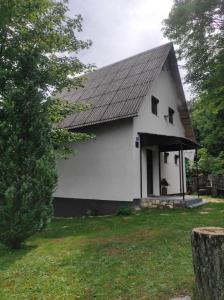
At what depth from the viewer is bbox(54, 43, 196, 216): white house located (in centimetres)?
1227

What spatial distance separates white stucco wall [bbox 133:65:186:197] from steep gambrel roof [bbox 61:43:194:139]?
0.80 meters

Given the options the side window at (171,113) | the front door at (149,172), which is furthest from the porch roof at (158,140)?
the side window at (171,113)

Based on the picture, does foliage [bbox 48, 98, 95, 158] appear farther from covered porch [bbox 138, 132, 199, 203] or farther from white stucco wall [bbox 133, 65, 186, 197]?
covered porch [bbox 138, 132, 199, 203]

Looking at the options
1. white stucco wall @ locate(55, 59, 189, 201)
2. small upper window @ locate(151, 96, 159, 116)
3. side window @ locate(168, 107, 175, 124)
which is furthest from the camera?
side window @ locate(168, 107, 175, 124)

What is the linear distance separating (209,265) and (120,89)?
1080cm

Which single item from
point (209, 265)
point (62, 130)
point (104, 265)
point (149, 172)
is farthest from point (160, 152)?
point (209, 265)

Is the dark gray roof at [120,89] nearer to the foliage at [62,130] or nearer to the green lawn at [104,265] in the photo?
the foliage at [62,130]

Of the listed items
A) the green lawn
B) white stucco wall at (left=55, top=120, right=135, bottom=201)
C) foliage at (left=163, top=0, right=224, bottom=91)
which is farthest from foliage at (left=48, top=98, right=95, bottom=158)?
foliage at (left=163, top=0, right=224, bottom=91)

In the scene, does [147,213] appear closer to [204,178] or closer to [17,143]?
[17,143]

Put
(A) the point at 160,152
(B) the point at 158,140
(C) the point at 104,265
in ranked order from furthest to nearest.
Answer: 1. (A) the point at 160,152
2. (B) the point at 158,140
3. (C) the point at 104,265

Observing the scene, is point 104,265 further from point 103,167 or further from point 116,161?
point 103,167

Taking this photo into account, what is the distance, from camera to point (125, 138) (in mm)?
12367

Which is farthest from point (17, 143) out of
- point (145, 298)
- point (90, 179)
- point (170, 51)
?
point (170, 51)

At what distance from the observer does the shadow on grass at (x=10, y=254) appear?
19.1ft
